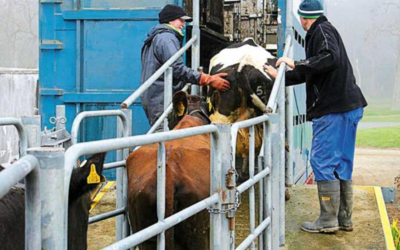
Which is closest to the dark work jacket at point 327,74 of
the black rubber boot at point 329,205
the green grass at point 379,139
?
the black rubber boot at point 329,205

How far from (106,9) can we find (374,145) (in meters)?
21.7

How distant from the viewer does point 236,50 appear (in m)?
6.45

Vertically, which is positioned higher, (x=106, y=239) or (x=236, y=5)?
(x=236, y=5)

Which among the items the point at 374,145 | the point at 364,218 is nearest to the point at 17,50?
the point at 374,145

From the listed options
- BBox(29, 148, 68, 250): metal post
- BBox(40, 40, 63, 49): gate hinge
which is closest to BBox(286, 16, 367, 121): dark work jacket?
BBox(40, 40, 63, 49): gate hinge

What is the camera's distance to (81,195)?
306cm

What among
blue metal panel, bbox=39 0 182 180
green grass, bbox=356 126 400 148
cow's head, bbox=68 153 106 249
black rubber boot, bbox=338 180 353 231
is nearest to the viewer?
cow's head, bbox=68 153 106 249

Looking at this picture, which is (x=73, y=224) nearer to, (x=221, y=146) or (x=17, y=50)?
(x=221, y=146)

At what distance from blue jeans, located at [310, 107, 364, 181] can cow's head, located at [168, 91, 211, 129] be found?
1049 millimetres

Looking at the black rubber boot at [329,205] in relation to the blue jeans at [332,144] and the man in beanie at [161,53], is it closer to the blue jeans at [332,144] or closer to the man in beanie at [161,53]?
the blue jeans at [332,144]

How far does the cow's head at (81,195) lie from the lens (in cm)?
297

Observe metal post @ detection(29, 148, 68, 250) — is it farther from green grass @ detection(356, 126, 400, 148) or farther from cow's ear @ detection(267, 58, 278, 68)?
green grass @ detection(356, 126, 400, 148)

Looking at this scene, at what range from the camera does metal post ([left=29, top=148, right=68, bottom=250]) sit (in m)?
1.86

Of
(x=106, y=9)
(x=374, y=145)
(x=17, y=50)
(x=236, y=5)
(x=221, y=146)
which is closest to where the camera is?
(x=221, y=146)
